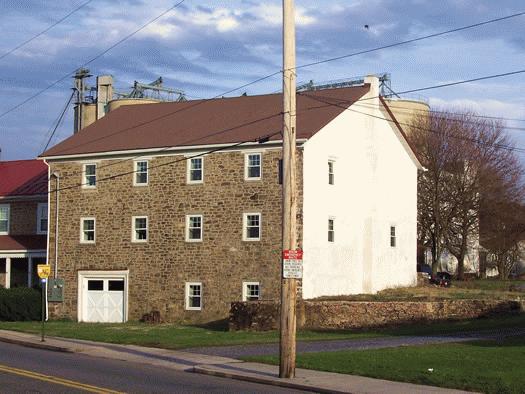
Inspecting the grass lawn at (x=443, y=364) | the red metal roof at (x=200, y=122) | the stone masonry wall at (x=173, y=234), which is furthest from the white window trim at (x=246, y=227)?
the grass lawn at (x=443, y=364)

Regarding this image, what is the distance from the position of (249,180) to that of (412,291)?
1061 cm

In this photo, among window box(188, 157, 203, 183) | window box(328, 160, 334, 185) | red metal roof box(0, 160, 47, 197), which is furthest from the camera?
red metal roof box(0, 160, 47, 197)

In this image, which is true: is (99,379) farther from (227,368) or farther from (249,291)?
(249,291)

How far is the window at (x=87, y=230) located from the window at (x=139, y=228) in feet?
9.16

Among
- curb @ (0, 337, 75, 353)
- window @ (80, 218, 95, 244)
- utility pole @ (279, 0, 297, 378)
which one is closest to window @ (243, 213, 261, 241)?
window @ (80, 218, 95, 244)

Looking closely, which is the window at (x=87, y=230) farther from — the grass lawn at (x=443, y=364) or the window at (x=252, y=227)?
the grass lawn at (x=443, y=364)

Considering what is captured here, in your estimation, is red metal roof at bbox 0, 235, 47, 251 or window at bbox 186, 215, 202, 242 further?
red metal roof at bbox 0, 235, 47, 251

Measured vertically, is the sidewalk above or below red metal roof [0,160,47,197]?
below

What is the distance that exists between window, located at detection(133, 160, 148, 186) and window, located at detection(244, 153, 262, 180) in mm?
6033

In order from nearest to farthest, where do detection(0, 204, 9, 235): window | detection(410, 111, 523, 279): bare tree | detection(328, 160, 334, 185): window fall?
detection(328, 160, 334, 185): window
detection(0, 204, 9, 235): window
detection(410, 111, 523, 279): bare tree

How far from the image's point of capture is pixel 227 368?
75.9ft

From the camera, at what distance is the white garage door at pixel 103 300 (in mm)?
47438

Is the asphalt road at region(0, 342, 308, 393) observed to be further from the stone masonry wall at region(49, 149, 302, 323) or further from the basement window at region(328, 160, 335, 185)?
the basement window at region(328, 160, 335, 185)

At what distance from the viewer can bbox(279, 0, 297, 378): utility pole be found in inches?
826
